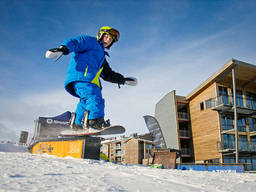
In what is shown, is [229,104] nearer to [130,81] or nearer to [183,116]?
[183,116]

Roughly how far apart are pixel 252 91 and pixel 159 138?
10.3m

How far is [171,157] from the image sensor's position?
8977mm

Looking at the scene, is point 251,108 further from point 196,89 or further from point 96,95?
point 96,95

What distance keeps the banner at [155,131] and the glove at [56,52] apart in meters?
15.7

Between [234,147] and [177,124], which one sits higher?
[177,124]

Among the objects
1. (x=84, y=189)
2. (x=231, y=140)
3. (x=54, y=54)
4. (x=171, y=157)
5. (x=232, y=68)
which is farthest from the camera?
(x=231, y=140)

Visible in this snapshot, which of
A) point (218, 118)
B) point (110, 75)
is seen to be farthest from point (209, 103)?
point (110, 75)

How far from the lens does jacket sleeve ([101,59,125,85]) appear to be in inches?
235

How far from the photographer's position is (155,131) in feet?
64.0

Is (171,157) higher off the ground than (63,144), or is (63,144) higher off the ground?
(63,144)

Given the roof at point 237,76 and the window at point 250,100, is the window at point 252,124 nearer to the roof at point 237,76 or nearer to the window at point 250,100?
the window at point 250,100

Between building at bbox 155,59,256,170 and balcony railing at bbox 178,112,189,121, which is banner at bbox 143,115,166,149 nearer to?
building at bbox 155,59,256,170

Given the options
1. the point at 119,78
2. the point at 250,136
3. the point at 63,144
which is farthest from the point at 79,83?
the point at 250,136

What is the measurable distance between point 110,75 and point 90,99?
166 centimetres
